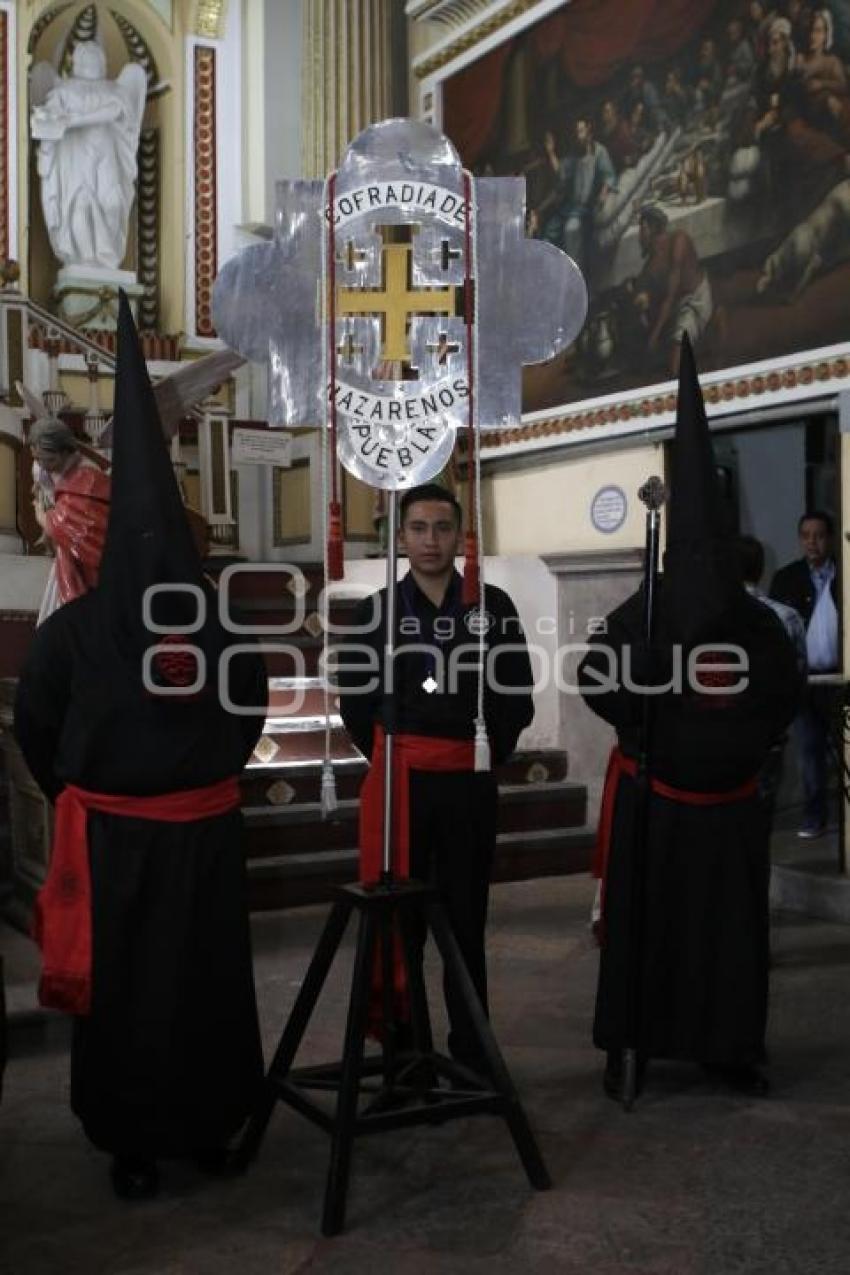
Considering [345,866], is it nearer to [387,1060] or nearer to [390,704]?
[387,1060]

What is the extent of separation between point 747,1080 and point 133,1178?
5.62 feet

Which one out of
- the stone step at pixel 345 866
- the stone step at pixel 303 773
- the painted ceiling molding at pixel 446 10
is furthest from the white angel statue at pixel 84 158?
the stone step at pixel 345 866

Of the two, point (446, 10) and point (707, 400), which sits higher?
point (446, 10)

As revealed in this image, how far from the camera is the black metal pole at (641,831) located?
3.79 m

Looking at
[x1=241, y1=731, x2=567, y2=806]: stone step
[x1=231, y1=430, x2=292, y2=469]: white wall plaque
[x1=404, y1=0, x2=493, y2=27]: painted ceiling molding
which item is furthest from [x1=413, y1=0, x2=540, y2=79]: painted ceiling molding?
[x1=241, y1=731, x2=567, y2=806]: stone step

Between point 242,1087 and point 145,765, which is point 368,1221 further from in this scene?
point 145,765

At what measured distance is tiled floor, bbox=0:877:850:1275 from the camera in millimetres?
2928

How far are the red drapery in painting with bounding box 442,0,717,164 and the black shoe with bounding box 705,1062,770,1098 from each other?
5574 millimetres

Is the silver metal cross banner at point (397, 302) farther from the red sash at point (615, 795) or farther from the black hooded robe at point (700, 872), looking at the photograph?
the red sash at point (615, 795)

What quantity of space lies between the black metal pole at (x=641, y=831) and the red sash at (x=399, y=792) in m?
0.48

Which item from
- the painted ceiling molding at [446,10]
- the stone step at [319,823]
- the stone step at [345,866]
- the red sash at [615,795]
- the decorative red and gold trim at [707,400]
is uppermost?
the painted ceiling molding at [446,10]

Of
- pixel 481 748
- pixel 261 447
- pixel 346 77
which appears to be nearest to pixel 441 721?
pixel 481 748

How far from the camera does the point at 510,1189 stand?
10.7 ft

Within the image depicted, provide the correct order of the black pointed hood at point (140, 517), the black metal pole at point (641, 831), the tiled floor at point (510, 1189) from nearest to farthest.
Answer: the tiled floor at point (510, 1189) → the black pointed hood at point (140, 517) → the black metal pole at point (641, 831)
